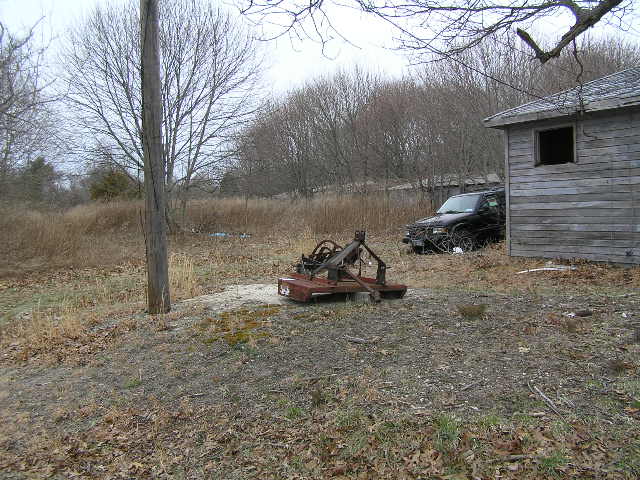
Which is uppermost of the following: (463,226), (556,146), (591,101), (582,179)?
(591,101)

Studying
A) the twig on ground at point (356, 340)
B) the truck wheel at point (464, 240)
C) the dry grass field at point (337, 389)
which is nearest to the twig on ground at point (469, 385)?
the dry grass field at point (337, 389)

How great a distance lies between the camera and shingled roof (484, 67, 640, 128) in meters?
9.31

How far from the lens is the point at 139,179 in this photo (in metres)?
21.8

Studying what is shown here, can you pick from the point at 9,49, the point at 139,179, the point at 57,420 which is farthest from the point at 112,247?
the point at 57,420

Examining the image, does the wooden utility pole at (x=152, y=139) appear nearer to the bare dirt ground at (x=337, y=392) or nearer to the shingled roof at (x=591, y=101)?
the bare dirt ground at (x=337, y=392)

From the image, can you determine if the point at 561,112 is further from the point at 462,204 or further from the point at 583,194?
the point at 462,204

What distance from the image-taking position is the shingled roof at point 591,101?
9306 millimetres

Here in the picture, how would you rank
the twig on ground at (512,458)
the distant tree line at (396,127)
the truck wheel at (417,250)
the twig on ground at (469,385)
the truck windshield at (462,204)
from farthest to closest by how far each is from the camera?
the distant tree line at (396,127) < the truck windshield at (462,204) < the truck wheel at (417,250) < the twig on ground at (469,385) < the twig on ground at (512,458)

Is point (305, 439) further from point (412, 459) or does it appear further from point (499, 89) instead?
point (499, 89)

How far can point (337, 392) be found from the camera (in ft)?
13.2

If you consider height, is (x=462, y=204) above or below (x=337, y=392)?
above

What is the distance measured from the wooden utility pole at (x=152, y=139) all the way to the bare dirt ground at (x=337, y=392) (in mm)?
913

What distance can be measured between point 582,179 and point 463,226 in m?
3.78

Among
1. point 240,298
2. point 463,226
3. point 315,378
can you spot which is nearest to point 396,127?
point 463,226
